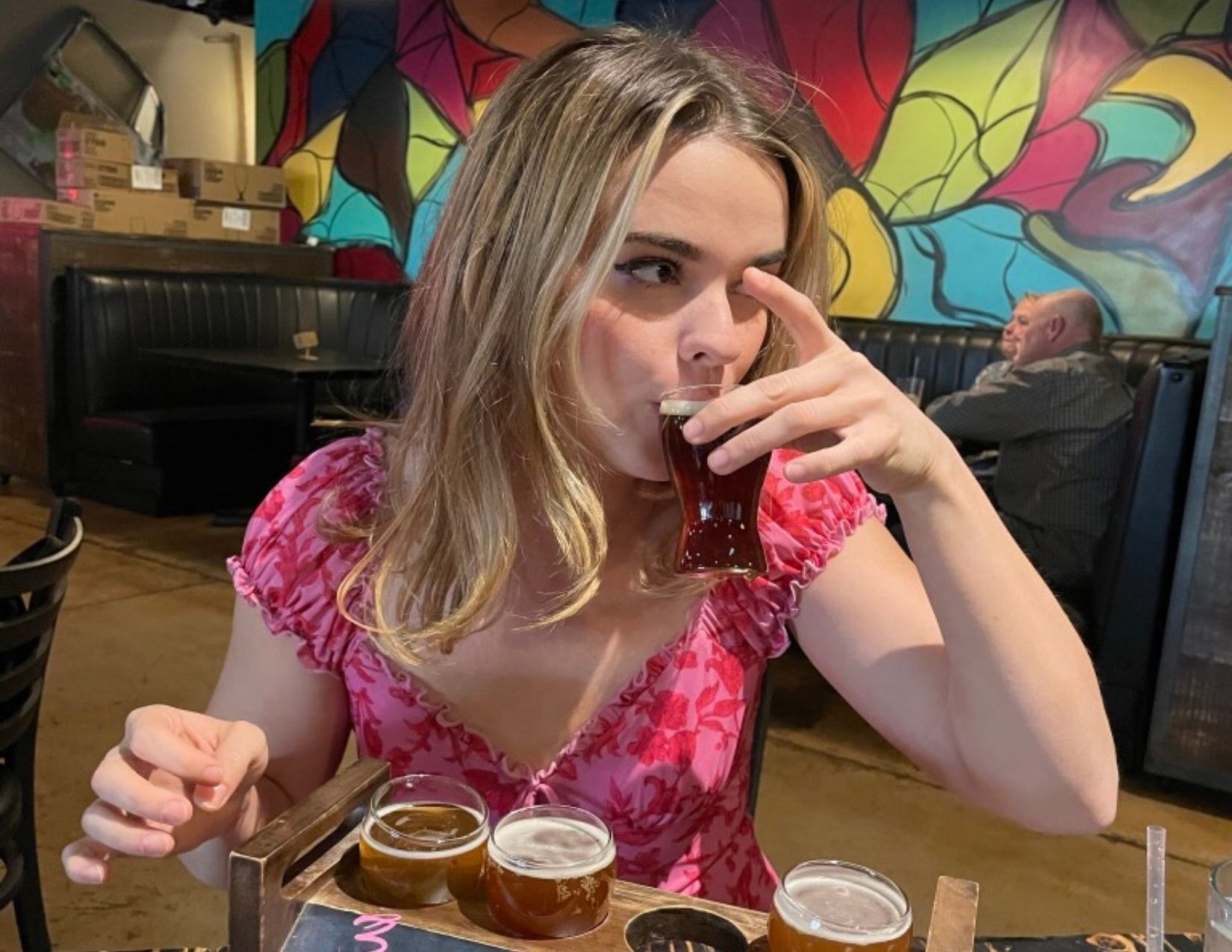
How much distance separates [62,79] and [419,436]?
7.96 m

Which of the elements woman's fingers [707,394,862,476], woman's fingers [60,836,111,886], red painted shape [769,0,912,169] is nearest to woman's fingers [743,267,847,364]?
woman's fingers [707,394,862,476]

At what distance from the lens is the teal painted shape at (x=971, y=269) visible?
4.74 meters

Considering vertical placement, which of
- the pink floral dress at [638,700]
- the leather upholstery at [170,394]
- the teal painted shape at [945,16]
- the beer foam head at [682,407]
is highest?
the teal painted shape at [945,16]

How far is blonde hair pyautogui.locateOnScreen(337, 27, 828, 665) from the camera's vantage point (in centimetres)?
104

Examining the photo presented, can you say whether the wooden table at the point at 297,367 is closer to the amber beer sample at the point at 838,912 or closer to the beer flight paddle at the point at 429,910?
the beer flight paddle at the point at 429,910

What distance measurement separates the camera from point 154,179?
21.1 ft

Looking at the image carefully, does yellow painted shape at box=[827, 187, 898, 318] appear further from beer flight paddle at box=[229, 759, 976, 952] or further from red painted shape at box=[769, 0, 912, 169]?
Result: beer flight paddle at box=[229, 759, 976, 952]

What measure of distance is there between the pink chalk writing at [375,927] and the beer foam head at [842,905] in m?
0.29

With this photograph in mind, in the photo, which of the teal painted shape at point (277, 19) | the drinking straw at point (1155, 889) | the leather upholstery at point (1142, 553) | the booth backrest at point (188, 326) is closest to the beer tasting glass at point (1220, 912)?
the drinking straw at point (1155, 889)

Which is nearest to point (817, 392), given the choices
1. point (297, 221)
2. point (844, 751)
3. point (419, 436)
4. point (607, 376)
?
point (607, 376)

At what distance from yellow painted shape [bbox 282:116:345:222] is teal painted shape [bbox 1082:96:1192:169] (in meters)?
4.71

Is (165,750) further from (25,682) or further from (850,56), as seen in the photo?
(850,56)

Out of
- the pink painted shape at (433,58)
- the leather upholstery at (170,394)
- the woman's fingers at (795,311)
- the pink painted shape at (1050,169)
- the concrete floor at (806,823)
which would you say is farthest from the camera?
the pink painted shape at (433,58)

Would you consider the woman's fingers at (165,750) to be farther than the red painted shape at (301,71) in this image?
No
